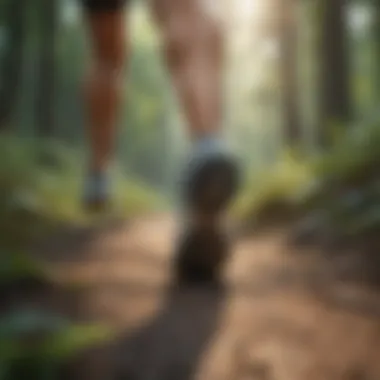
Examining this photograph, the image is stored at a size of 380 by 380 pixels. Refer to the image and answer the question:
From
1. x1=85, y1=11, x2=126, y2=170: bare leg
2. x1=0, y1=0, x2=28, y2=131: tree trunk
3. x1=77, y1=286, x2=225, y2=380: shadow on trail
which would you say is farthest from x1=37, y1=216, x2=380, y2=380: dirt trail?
x1=0, y1=0, x2=28, y2=131: tree trunk

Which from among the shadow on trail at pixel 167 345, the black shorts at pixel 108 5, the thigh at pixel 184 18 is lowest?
the shadow on trail at pixel 167 345

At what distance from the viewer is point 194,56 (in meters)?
0.98

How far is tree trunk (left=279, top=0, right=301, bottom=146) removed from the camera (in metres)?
1.01

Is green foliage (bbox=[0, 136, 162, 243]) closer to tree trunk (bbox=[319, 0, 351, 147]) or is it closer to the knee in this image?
the knee

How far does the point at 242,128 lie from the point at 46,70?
10.8 inches

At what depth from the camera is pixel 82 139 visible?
101cm

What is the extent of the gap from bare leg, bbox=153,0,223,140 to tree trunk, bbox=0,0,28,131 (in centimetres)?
19

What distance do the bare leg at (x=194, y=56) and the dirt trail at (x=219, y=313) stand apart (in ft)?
0.50

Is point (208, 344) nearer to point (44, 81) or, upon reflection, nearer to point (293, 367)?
point (293, 367)

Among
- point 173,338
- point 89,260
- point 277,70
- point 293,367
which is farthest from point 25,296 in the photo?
point 277,70

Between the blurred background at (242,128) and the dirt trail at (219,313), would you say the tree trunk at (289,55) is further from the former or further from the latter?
the dirt trail at (219,313)

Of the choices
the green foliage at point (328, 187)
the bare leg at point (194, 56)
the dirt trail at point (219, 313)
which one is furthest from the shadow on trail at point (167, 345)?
the bare leg at point (194, 56)

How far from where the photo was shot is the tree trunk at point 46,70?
3.29ft

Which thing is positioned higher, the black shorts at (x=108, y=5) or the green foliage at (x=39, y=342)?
the black shorts at (x=108, y=5)
